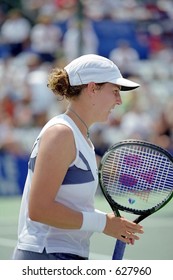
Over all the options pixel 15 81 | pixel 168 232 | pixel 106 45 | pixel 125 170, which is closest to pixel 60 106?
pixel 15 81

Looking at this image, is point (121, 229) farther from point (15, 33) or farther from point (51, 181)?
point (15, 33)

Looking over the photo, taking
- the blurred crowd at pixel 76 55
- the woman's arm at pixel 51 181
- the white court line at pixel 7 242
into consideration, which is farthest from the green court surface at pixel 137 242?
the woman's arm at pixel 51 181

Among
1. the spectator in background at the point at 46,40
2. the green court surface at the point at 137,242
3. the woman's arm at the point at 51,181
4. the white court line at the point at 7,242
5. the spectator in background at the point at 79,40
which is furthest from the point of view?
the spectator in background at the point at 46,40

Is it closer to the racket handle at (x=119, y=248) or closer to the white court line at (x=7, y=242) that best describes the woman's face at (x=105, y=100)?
the racket handle at (x=119, y=248)

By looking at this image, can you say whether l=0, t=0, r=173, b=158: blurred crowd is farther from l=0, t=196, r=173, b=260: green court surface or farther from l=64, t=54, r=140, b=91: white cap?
l=64, t=54, r=140, b=91: white cap

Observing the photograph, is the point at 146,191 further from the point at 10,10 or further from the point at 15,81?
the point at 10,10

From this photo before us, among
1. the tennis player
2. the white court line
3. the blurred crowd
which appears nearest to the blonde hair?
the tennis player

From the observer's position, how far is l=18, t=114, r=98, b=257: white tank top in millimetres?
3197

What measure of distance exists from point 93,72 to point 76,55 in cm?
940

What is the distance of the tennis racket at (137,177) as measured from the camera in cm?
340

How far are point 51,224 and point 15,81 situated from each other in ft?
32.0

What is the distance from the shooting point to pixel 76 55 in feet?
41.4

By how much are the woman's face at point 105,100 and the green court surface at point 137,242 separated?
91.1 inches

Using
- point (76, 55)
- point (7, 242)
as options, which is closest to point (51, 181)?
point (7, 242)
